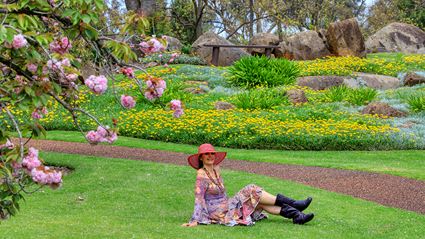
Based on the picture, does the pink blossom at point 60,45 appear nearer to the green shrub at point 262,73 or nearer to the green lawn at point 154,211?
the green lawn at point 154,211

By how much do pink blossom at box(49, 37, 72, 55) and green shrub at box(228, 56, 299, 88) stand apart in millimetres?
18419

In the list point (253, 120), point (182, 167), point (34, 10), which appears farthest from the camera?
point (253, 120)

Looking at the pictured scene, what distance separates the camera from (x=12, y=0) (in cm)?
473

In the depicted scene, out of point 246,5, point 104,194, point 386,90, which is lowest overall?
point 104,194

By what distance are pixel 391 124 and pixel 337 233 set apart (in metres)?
9.65

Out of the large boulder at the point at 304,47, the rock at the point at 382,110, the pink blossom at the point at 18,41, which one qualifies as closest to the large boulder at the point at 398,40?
the large boulder at the point at 304,47

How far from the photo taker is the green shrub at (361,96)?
66.5ft

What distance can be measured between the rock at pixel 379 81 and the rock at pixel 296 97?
15.5ft

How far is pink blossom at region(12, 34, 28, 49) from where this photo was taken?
3887 millimetres

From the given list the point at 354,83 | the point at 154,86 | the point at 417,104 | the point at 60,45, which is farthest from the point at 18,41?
the point at 354,83

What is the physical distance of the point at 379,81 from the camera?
24.6 m

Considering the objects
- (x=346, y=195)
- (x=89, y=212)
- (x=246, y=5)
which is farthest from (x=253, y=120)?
(x=246, y=5)

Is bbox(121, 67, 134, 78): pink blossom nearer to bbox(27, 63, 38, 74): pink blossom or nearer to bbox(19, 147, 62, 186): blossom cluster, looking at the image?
bbox(27, 63, 38, 74): pink blossom

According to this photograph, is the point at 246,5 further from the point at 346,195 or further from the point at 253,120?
the point at 346,195
